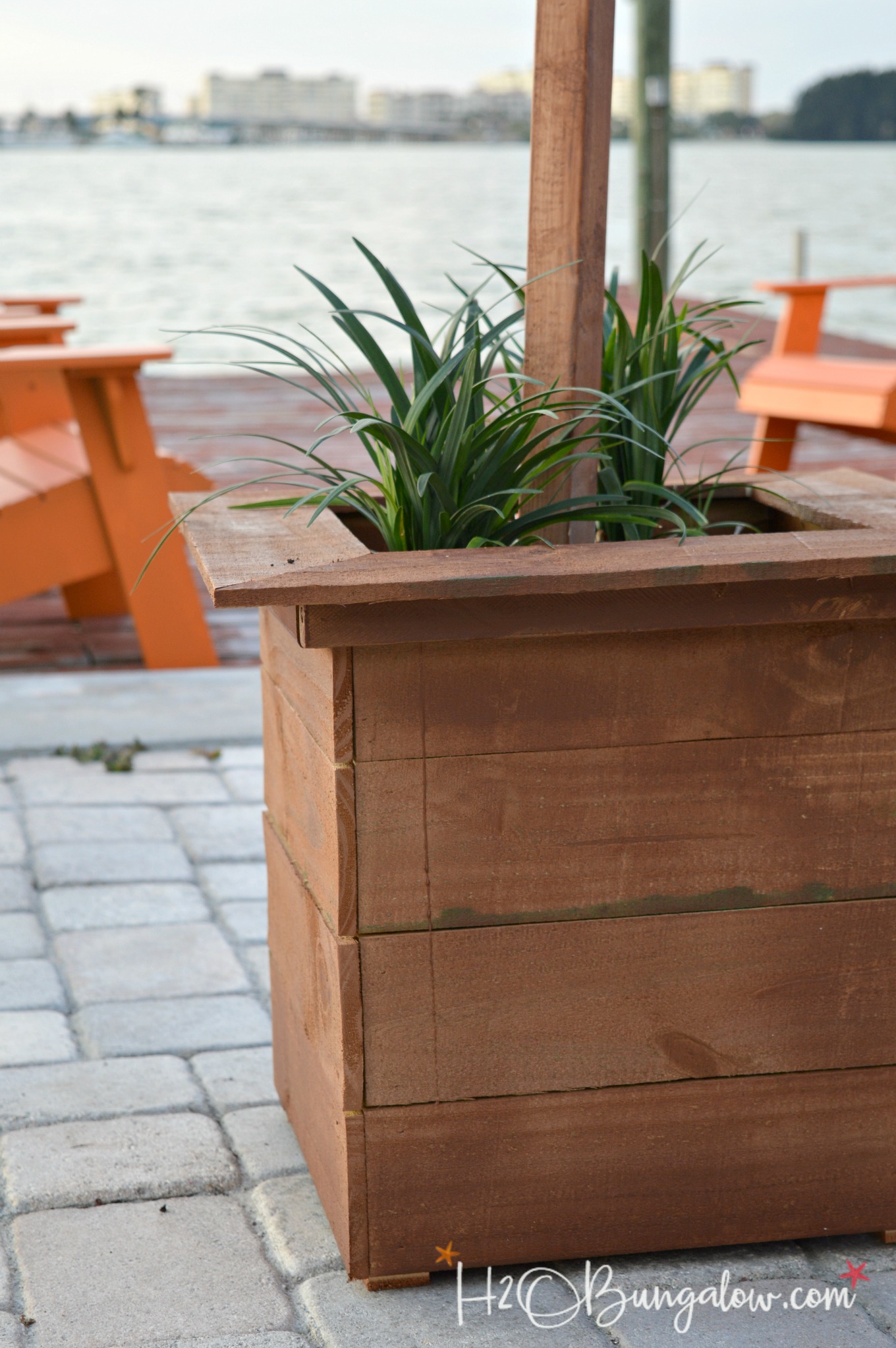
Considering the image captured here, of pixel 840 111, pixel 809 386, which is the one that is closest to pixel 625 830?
pixel 809 386

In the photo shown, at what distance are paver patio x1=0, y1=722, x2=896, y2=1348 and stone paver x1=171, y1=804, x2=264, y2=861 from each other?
0.02 metres

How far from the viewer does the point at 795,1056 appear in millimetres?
1292

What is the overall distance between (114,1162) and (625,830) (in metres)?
0.72

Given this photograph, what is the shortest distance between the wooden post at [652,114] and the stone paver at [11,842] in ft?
23.7

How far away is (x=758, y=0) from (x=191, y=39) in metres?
33.5

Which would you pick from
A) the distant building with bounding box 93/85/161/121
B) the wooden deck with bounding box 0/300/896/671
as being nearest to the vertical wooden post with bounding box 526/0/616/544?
the wooden deck with bounding box 0/300/896/671

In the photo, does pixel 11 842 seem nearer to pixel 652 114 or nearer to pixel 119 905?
pixel 119 905

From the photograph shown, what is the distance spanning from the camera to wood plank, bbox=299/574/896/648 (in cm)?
111

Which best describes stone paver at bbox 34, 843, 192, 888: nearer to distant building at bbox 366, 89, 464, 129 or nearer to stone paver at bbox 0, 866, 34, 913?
stone paver at bbox 0, 866, 34, 913

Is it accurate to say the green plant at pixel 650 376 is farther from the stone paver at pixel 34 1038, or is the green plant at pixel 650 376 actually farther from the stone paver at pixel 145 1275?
the stone paver at pixel 34 1038

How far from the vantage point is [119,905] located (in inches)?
85.7

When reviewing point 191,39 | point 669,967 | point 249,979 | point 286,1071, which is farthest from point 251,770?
point 191,39

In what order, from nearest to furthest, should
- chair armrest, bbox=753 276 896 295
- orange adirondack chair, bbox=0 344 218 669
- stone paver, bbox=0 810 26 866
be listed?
stone paver, bbox=0 810 26 866 < orange adirondack chair, bbox=0 344 218 669 < chair armrest, bbox=753 276 896 295

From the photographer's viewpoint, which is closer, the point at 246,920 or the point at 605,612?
the point at 605,612
